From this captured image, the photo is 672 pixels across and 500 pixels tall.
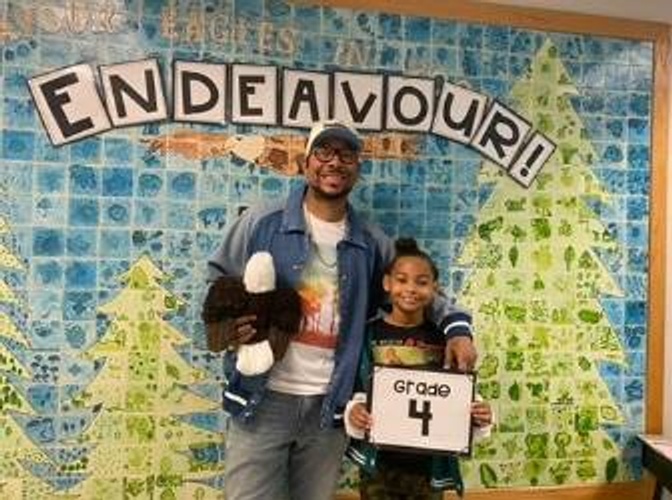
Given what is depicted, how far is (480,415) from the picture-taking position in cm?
197

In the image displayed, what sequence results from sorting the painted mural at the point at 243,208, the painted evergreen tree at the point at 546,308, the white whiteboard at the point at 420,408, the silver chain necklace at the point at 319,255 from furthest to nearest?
1. the painted evergreen tree at the point at 546,308
2. the painted mural at the point at 243,208
3. the silver chain necklace at the point at 319,255
4. the white whiteboard at the point at 420,408

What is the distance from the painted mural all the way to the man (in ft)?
1.13

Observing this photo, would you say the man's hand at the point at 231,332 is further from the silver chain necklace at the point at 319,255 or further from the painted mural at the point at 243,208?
the painted mural at the point at 243,208

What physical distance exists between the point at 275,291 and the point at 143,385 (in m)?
0.62

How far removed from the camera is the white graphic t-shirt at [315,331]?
2.01m

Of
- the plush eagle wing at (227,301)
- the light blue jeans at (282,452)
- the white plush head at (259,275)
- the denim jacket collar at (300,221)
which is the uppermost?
the denim jacket collar at (300,221)

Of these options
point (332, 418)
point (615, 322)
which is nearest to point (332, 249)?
point (332, 418)

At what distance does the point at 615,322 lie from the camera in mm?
2654

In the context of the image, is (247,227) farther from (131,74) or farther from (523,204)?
(523,204)

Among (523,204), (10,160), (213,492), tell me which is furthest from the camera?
(523,204)

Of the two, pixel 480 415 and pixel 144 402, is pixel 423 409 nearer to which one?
pixel 480 415

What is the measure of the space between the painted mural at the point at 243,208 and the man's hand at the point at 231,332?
38 centimetres

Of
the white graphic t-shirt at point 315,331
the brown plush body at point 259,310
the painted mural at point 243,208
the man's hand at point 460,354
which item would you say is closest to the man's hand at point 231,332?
the brown plush body at point 259,310

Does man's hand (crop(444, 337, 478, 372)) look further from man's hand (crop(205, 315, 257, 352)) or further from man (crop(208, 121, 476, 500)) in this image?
man's hand (crop(205, 315, 257, 352))
